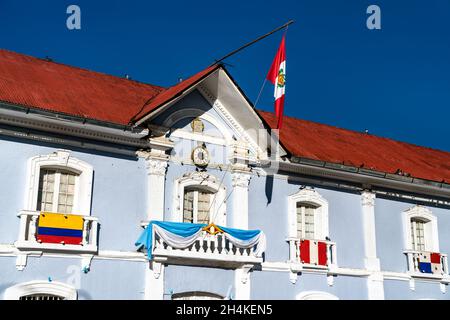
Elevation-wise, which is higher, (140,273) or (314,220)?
(314,220)

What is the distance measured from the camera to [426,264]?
20.8 m

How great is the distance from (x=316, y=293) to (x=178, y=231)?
5.14 meters

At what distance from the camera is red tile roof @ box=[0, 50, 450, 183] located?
16.3m

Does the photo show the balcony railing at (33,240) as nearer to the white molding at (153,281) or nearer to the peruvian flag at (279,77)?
the white molding at (153,281)

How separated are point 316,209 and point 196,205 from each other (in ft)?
13.7

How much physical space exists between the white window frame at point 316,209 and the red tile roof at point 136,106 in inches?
45.2

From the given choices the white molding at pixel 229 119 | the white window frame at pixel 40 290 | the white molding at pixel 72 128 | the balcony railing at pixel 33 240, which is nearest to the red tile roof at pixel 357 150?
the white molding at pixel 229 119

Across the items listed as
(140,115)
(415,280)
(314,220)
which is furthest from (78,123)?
(415,280)

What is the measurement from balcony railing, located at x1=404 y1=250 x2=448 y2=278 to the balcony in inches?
237

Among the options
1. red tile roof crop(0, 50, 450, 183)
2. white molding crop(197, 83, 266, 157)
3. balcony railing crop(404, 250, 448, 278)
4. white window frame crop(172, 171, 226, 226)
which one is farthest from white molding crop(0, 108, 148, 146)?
balcony railing crop(404, 250, 448, 278)
